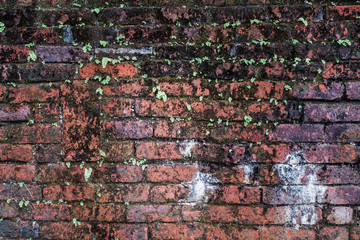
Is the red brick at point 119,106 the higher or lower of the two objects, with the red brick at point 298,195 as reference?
higher

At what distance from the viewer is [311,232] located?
43.4 inches

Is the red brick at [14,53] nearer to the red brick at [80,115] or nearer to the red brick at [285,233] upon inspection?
the red brick at [80,115]

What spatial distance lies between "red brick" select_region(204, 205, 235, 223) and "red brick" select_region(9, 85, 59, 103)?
0.98 metres

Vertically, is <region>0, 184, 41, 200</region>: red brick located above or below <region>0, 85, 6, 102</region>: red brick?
below

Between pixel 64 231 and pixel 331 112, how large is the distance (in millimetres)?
1474

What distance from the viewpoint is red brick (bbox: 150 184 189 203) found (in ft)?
3.67

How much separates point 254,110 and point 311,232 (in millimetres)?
672

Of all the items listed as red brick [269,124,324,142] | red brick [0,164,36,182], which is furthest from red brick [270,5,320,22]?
red brick [0,164,36,182]

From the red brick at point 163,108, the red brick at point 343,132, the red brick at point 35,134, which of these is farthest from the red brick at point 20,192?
the red brick at point 343,132

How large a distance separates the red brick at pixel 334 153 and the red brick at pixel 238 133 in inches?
10.0

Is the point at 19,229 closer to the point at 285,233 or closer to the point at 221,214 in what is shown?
the point at 221,214

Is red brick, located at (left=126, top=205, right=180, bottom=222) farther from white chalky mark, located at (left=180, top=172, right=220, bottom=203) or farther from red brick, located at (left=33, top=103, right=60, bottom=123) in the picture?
red brick, located at (left=33, top=103, right=60, bottom=123)

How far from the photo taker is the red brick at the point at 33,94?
1.12 metres

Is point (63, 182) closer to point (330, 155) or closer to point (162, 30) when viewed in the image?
point (162, 30)
